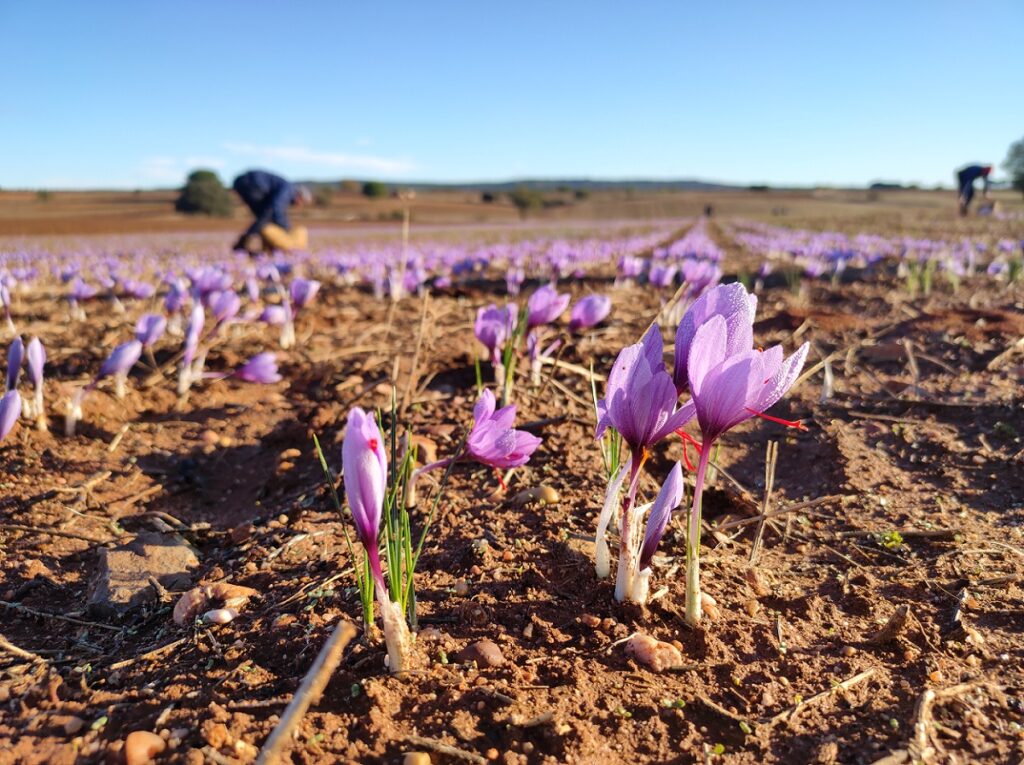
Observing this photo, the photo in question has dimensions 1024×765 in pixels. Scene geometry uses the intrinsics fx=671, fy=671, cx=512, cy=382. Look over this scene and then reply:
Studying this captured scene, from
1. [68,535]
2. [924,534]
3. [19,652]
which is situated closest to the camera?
[19,652]

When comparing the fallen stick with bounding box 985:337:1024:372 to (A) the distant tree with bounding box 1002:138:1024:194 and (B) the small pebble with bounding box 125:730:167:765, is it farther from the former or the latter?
(A) the distant tree with bounding box 1002:138:1024:194

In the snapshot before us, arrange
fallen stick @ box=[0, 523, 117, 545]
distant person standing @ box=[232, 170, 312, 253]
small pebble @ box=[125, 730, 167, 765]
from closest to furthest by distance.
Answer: small pebble @ box=[125, 730, 167, 765] < fallen stick @ box=[0, 523, 117, 545] < distant person standing @ box=[232, 170, 312, 253]

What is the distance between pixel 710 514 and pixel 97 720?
1.81m

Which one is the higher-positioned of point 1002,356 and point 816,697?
point 1002,356

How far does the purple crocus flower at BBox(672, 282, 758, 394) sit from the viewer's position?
135cm

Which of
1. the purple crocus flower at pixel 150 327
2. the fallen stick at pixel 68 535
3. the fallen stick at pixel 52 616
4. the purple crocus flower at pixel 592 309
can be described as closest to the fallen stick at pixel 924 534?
the purple crocus flower at pixel 592 309

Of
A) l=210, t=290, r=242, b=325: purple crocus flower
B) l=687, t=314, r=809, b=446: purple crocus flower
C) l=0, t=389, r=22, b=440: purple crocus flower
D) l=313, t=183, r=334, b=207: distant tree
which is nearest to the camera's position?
l=687, t=314, r=809, b=446: purple crocus flower

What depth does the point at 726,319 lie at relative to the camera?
1370 millimetres

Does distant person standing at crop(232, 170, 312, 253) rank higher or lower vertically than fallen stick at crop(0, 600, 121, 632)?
higher

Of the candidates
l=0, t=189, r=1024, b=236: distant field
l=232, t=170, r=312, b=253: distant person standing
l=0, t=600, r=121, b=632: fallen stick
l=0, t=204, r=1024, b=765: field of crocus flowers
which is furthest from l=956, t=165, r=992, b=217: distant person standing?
l=0, t=600, r=121, b=632: fallen stick

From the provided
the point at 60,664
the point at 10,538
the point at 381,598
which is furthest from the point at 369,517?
the point at 10,538

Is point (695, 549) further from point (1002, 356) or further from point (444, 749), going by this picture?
point (1002, 356)

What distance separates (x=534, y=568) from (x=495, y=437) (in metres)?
0.50

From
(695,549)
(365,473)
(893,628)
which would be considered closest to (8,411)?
(365,473)
